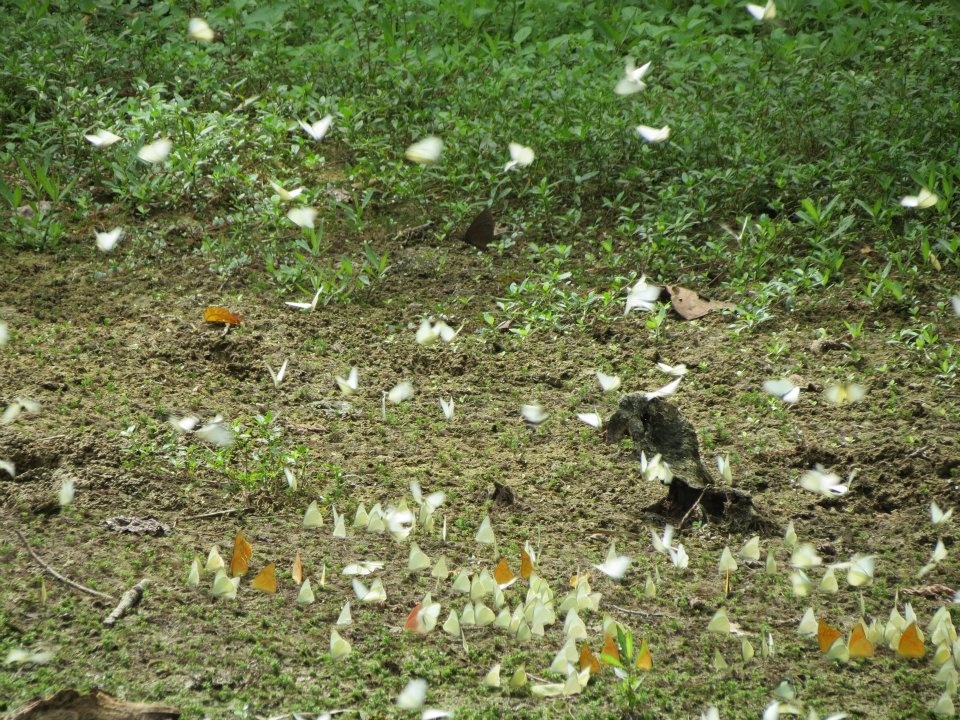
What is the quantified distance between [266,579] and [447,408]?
3.20 feet

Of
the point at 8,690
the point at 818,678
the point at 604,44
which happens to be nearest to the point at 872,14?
the point at 604,44

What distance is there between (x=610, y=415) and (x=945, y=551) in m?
1.05

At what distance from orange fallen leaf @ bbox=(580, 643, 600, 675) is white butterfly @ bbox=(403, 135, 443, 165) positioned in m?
2.56

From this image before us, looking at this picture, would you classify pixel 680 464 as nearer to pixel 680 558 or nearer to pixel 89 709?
pixel 680 558

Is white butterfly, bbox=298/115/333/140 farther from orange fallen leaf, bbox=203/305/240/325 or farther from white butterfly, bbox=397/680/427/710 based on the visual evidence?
white butterfly, bbox=397/680/427/710

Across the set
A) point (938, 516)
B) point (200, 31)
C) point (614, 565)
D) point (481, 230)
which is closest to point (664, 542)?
point (614, 565)

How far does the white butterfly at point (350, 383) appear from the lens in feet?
11.1

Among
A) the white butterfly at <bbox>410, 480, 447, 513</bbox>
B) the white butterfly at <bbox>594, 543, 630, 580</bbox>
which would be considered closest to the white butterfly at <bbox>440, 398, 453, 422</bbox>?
the white butterfly at <bbox>410, 480, 447, 513</bbox>

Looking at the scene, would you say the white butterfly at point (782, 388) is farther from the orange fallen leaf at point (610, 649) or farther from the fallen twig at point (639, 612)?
the orange fallen leaf at point (610, 649)

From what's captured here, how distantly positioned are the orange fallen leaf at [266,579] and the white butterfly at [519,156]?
7.51 ft

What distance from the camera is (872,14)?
19.0ft

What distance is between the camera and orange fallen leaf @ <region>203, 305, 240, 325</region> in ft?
12.5

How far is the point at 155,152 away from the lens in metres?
4.48

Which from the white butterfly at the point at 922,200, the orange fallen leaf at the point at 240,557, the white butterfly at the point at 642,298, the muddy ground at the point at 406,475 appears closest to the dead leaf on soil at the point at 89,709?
the muddy ground at the point at 406,475
